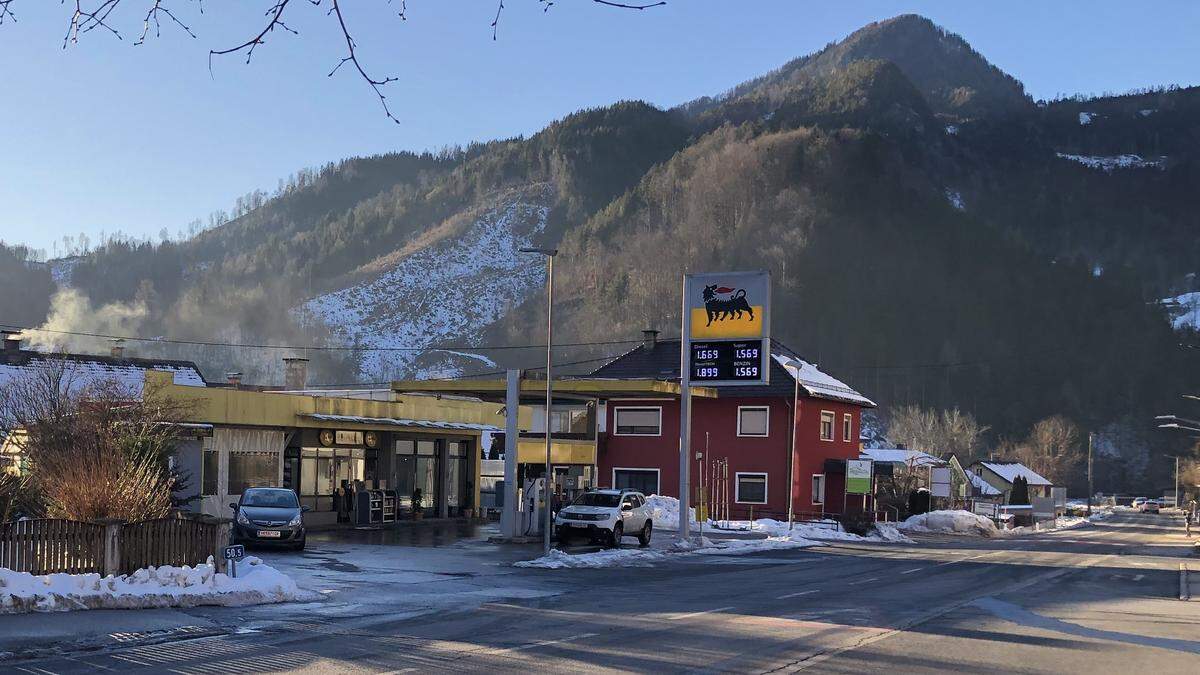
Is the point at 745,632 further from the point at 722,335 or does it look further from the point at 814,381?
the point at 814,381

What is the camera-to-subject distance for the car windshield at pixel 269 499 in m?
30.9

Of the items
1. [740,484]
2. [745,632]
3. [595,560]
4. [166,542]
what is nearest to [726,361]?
[595,560]

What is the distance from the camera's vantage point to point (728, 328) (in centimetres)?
3788

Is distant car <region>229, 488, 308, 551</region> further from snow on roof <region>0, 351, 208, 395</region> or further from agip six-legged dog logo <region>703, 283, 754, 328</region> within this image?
agip six-legged dog logo <region>703, 283, 754, 328</region>

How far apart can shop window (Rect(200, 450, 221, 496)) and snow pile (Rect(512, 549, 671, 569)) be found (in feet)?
38.6

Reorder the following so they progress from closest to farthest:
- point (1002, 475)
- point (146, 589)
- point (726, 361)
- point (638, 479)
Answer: point (146, 589), point (726, 361), point (638, 479), point (1002, 475)

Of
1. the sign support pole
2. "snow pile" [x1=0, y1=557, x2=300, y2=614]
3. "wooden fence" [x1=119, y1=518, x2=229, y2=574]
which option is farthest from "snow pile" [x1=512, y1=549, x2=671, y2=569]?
"wooden fence" [x1=119, y1=518, x2=229, y2=574]

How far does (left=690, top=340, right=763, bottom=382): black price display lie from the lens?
3709 cm

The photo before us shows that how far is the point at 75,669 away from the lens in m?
12.0

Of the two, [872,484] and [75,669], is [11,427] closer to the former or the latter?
[75,669]

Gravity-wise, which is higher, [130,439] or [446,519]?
[130,439]

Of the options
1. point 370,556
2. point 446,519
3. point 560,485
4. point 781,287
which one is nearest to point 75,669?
point 370,556

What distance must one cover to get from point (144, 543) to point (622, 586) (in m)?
8.98

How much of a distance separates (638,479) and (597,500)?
2308cm
